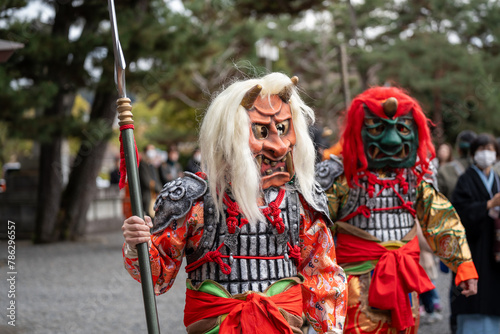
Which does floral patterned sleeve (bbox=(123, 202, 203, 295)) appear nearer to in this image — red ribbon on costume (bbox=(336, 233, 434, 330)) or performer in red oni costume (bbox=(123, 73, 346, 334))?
performer in red oni costume (bbox=(123, 73, 346, 334))

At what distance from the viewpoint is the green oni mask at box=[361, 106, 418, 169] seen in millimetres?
3744

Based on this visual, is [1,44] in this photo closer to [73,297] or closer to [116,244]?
[73,297]

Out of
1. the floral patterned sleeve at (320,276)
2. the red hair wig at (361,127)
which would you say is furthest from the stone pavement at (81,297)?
the floral patterned sleeve at (320,276)

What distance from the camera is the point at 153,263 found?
98.9 inches

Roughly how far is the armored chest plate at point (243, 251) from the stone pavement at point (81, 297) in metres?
3.54

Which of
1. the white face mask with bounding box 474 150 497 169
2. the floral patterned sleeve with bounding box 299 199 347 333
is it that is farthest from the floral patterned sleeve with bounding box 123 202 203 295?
the white face mask with bounding box 474 150 497 169

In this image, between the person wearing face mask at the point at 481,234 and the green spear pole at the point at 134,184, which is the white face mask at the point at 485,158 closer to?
the person wearing face mask at the point at 481,234

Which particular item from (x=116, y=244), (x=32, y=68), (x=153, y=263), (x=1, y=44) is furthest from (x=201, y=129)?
(x=116, y=244)

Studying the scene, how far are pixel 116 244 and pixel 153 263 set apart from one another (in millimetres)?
10069

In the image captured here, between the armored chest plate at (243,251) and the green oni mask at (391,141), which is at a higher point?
the green oni mask at (391,141)

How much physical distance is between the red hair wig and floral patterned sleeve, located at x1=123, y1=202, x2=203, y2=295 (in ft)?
4.96

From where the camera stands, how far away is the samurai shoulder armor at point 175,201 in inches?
99.7

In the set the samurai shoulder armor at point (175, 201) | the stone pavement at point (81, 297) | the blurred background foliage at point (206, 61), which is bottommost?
the stone pavement at point (81, 297)

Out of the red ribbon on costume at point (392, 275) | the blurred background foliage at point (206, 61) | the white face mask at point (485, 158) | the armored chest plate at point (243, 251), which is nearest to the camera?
the armored chest plate at point (243, 251)
